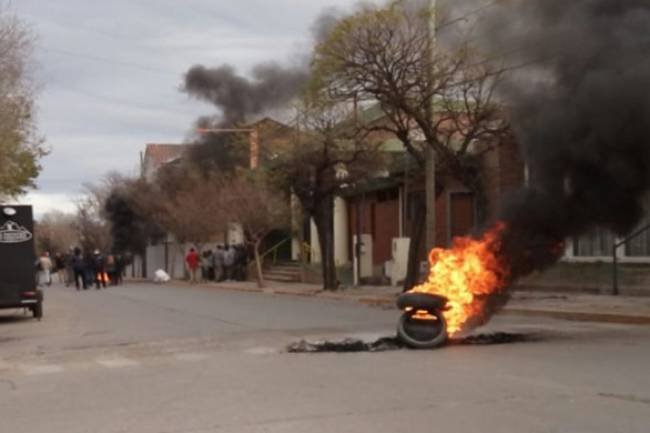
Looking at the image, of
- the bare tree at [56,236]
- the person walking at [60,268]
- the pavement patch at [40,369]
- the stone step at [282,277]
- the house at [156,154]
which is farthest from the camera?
the bare tree at [56,236]

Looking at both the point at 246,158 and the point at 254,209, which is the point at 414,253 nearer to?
the point at 254,209

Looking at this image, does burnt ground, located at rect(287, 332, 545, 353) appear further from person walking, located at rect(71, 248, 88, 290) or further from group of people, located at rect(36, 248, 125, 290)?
person walking, located at rect(71, 248, 88, 290)

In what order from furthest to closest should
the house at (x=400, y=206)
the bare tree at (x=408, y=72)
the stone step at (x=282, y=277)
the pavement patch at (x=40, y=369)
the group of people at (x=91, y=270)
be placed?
the group of people at (x=91, y=270) → the stone step at (x=282, y=277) → the house at (x=400, y=206) → the bare tree at (x=408, y=72) → the pavement patch at (x=40, y=369)

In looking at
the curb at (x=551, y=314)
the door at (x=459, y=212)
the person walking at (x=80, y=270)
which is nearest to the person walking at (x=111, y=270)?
the person walking at (x=80, y=270)

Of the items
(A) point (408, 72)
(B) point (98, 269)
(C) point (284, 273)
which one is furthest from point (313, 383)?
(B) point (98, 269)

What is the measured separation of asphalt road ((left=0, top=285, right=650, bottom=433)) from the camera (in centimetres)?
749

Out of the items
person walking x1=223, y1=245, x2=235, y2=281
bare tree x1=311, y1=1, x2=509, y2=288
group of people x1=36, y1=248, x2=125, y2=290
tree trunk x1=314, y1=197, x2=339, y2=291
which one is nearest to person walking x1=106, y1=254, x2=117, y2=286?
group of people x1=36, y1=248, x2=125, y2=290

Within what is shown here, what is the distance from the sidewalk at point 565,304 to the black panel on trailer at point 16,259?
8456mm

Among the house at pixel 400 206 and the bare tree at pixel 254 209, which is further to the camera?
the bare tree at pixel 254 209

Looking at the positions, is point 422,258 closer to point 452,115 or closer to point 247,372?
point 452,115

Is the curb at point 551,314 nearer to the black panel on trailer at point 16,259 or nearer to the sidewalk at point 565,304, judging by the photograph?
the sidewalk at point 565,304

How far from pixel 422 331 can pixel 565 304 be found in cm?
778

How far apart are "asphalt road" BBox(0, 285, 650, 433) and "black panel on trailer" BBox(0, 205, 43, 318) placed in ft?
10.7

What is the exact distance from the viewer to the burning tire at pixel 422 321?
1240 cm
